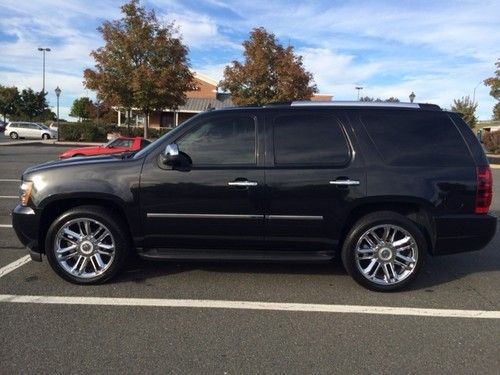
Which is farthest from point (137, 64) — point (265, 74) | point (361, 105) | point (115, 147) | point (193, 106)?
point (361, 105)

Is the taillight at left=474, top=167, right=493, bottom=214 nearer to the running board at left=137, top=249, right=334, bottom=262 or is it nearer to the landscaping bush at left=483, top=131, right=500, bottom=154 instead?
the running board at left=137, top=249, right=334, bottom=262

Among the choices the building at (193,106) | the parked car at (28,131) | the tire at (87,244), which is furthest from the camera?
the building at (193,106)

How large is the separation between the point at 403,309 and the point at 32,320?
10.5ft

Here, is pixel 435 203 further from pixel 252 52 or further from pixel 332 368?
pixel 252 52

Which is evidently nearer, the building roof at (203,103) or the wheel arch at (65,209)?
the wheel arch at (65,209)

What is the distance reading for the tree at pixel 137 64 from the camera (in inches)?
1193

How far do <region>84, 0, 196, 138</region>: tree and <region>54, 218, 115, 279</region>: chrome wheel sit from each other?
26.1m

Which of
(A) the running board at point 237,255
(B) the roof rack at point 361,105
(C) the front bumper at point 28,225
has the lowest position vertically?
(A) the running board at point 237,255

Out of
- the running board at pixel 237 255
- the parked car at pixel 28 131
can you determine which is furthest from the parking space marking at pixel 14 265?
the parked car at pixel 28 131

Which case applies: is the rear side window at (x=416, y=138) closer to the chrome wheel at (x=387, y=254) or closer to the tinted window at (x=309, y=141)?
the tinted window at (x=309, y=141)

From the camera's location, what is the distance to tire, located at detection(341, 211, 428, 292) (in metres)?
4.87

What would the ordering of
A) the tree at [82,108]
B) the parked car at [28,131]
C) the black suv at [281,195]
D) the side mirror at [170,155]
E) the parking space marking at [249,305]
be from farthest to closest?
1. the tree at [82,108]
2. the parked car at [28,131]
3. the black suv at [281,195]
4. the side mirror at [170,155]
5. the parking space marking at [249,305]

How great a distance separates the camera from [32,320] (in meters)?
4.09

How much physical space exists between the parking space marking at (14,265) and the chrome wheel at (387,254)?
367 centimetres
